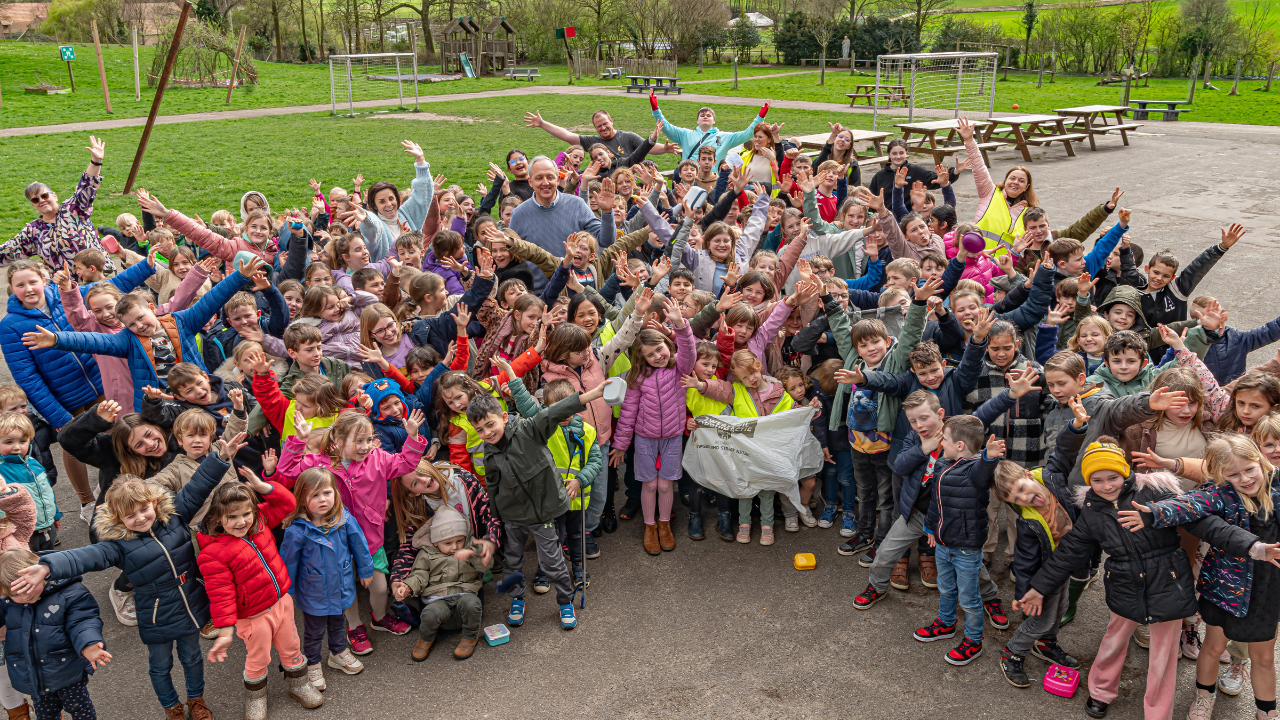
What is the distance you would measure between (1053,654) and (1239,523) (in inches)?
47.4

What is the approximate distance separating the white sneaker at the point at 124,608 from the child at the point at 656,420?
125 inches

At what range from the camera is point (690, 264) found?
7488 millimetres

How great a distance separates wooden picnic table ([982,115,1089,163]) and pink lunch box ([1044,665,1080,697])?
17.9 m

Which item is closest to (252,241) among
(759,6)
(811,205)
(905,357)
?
(811,205)

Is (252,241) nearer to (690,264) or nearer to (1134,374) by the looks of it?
(690,264)

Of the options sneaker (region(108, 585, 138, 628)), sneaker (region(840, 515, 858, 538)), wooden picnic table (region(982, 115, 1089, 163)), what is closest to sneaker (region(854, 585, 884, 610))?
sneaker (region(840, 515, 858, 538))

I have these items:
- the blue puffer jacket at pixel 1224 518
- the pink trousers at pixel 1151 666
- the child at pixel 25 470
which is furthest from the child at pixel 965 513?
the child at pixel 25 470

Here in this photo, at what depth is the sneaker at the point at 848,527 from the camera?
20.1 ft

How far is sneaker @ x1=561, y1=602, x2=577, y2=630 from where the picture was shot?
5.24 m

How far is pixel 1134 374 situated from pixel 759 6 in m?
58.4

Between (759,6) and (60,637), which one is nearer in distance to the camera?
(60,637)

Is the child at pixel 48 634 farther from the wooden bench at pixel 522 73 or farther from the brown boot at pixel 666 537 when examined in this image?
the wooden bench at pixel 522 73

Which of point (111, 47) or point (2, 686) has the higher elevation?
point (111, 47)

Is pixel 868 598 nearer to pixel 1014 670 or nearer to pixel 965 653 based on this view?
pixel 965 653
